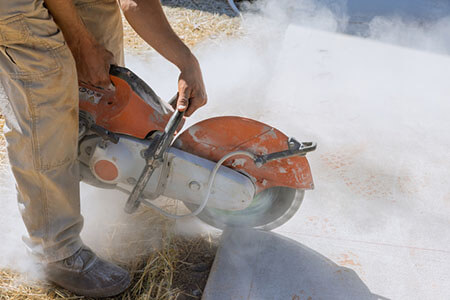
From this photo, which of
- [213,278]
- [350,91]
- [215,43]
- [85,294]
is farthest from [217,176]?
[215,43]

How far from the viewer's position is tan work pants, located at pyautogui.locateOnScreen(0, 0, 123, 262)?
1.53 m

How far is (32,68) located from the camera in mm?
1551

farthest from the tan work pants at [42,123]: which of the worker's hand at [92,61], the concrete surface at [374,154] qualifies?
the concrete surface at [374,154]

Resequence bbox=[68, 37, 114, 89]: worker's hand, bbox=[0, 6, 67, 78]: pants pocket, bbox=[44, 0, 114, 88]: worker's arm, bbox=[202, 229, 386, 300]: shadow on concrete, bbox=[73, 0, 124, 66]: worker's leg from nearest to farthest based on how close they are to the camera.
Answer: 1. bbox=[0, 6, 67, 78]: pants pocket
2. bbox=[44, 0, 114, 88]: worker's arm
3. bbox=[68, 37, 114, 89]: worker's hand
4. bbox=[202, 229, 386, 300]: shadow on concrete
5. bbox=[73, 0, 124, 66]: worker's leg

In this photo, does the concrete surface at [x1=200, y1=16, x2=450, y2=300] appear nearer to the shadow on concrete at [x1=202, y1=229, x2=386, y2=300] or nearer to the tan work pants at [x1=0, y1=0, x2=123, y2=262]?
the shadow on concrete at [x1=202, y1=229, x2=386, y2=300]

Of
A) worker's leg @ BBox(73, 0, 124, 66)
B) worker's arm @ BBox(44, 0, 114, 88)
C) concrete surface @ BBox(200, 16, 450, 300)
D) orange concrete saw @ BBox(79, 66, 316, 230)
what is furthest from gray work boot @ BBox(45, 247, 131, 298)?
worker's leg @ BBox(73, 0, 124, 66)

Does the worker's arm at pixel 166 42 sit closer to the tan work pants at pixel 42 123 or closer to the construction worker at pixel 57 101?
the construction worker at pixel 57 101

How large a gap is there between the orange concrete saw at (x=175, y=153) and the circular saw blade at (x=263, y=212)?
33mm

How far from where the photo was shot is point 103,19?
207 centimetres

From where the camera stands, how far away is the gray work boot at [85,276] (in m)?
1.89

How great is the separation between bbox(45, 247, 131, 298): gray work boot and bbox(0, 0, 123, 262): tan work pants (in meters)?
0.05

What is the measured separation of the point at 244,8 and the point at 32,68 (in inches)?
127

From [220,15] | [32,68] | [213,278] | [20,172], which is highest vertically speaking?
[32,68]

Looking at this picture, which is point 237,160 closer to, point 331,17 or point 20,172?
point 20,172
